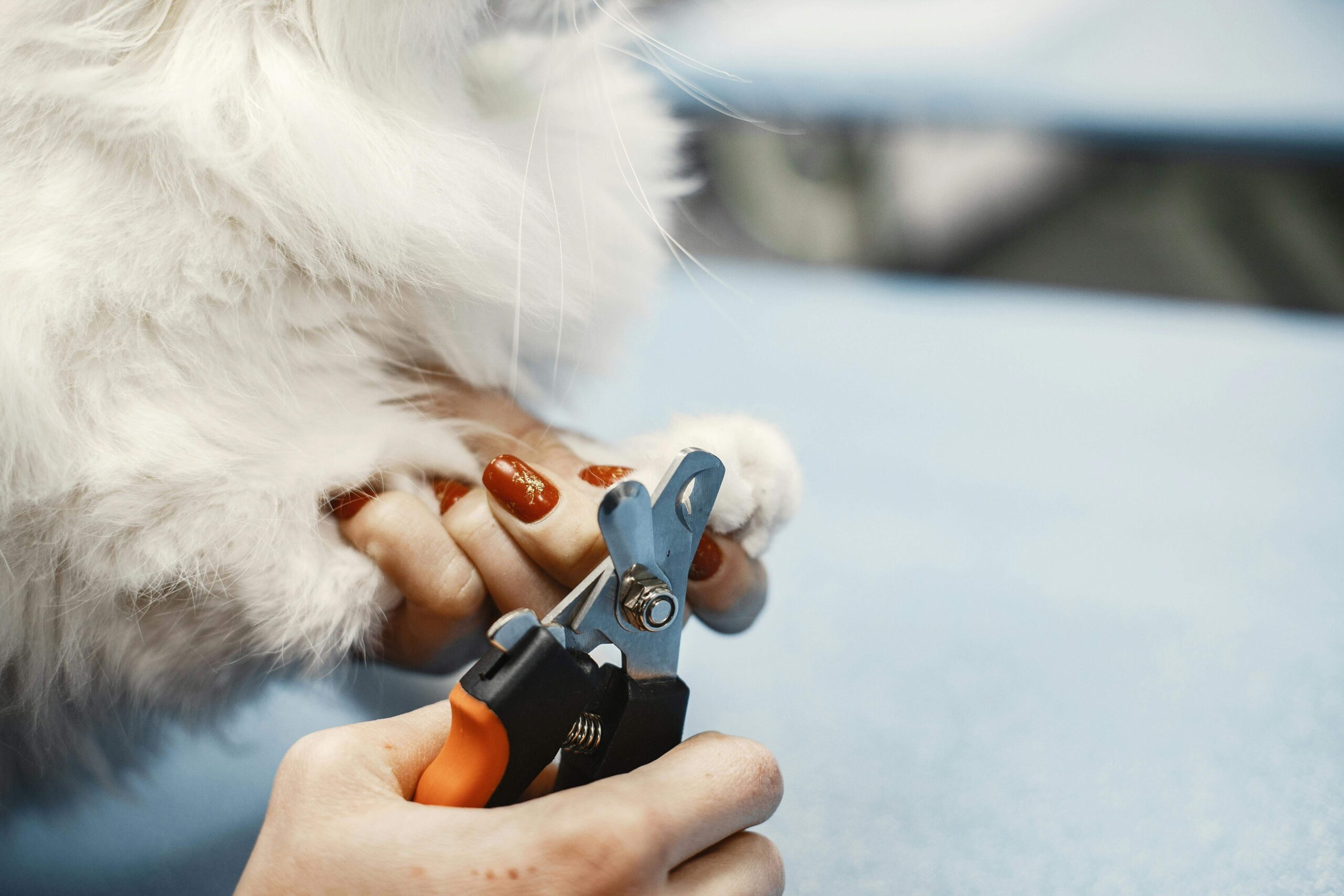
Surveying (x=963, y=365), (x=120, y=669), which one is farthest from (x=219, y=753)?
(x=963, y=365)

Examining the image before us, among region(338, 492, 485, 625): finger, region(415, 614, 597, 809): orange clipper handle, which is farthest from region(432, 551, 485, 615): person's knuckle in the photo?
region(415, 614, 597, 809): orange clipper handle

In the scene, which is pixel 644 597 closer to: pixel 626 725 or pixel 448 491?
pixel 626 725

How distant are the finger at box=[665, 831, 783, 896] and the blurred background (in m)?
1.04

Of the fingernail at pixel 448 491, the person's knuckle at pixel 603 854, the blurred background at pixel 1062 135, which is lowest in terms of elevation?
the person's knuckle at pixel 603 854

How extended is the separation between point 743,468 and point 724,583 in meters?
0.05

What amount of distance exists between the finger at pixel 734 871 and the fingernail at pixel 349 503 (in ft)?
0.67

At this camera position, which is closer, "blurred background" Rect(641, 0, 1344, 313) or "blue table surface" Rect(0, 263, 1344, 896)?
"blue table surface" Rect(0, 263, 1344, 896)

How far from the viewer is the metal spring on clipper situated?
1.07 feet

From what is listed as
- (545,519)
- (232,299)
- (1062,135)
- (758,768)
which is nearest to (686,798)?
(758,768)

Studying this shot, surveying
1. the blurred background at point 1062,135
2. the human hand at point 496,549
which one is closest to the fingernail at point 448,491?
the human hand at point 496,549

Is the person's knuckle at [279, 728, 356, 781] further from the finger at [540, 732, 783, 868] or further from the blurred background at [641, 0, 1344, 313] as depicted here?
the blurred background at [641, 0, 1344, 313]

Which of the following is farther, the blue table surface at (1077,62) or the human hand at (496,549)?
the blue table surface at (1077,62)

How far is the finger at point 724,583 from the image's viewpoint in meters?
0.42

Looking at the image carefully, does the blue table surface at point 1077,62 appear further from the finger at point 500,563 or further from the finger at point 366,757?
the finger at point 366,757
